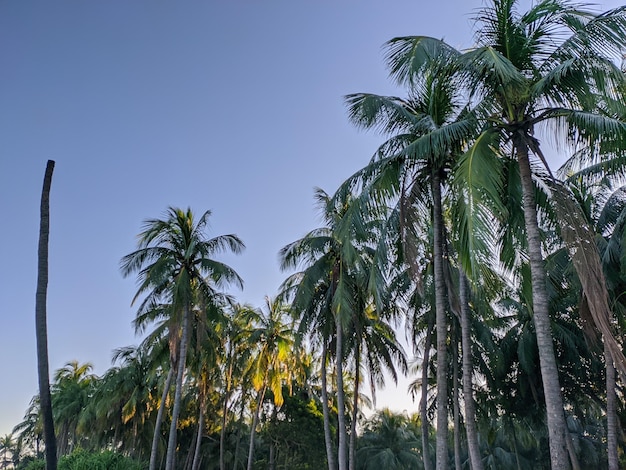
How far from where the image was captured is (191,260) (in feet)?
63.6

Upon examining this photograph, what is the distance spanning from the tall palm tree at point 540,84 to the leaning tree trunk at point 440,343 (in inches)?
88.9

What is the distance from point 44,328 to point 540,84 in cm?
910

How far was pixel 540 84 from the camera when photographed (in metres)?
8.04

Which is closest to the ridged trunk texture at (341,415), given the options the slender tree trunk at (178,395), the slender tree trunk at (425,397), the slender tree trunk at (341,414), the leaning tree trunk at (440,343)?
the slender tree trunk at (341,414)

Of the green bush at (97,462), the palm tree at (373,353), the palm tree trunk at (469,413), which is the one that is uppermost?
the palm tree at (373,353)

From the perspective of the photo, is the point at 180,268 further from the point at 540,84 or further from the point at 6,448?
the point at 6,448

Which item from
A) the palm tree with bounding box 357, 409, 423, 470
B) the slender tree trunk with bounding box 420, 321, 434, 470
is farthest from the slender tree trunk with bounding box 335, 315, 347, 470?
the palm tree with bounding box 357, 409, 423, 470

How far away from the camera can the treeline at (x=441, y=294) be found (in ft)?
26.9

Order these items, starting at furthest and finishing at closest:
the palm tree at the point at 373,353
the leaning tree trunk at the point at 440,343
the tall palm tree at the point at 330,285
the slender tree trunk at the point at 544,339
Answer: the palm tree at the point at 373,353 < the tall palm tree at the point at 330,285 < the leaning tree trunk at the point at 440,343 < the slender tree trunk at the point at 544,339

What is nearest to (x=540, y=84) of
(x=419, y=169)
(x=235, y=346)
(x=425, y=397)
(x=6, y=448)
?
(x=419, y=169)

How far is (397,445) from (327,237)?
2476 centimetres

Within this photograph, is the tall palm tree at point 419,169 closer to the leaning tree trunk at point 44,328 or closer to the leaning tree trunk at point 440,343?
the leaning tree trunk at point 440,343

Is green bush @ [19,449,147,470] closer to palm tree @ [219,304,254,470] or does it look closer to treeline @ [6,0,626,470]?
treeline @ [6,0,626,470]

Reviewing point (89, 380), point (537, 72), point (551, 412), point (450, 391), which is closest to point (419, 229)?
point (537, 72)
